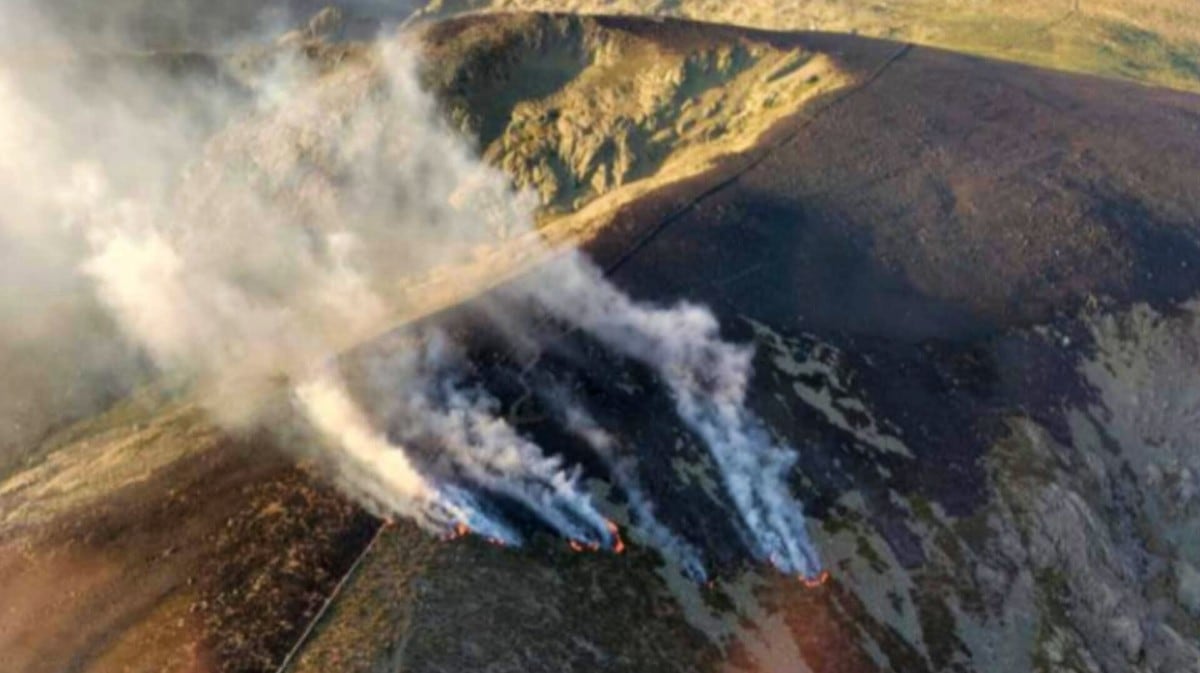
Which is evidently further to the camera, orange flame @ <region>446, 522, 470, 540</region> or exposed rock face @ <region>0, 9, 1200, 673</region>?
orange flame @ <region>446, 522, 470, 540</region>

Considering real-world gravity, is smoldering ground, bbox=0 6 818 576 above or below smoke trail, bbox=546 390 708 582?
above

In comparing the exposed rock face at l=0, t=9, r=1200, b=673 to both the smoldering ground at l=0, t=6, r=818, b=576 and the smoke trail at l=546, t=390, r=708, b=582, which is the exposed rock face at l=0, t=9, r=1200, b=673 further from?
the smoldering ground at l=0, t=6, r=818, b=576

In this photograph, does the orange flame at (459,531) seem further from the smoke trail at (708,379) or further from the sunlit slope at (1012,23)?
the sunlit slope at (1012,23)

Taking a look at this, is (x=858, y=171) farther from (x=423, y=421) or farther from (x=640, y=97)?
A: (x=423, y=421)

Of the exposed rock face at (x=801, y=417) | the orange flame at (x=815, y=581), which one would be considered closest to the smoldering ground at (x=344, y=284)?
the orange flame at (x=815, y=581)

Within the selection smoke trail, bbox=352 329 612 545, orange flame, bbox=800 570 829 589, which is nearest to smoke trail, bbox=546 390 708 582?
smoke trail, bbox=352 329 612 545

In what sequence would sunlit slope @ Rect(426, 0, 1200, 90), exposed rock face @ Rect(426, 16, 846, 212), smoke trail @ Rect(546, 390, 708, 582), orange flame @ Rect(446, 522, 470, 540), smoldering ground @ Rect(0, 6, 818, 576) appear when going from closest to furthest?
orange flame @ Rect(446, 522, 470, 540) → smoke trail @ Rect(546, 390, 708, 582) → smoldering ground @ Rect(0, 6, 818, 576) → exposed rock face @ Rect(426, 16, 846, 212) → sunlit slope @ Rect(426, 0, 1200, 90)

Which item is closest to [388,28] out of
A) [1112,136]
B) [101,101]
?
[101,101]
